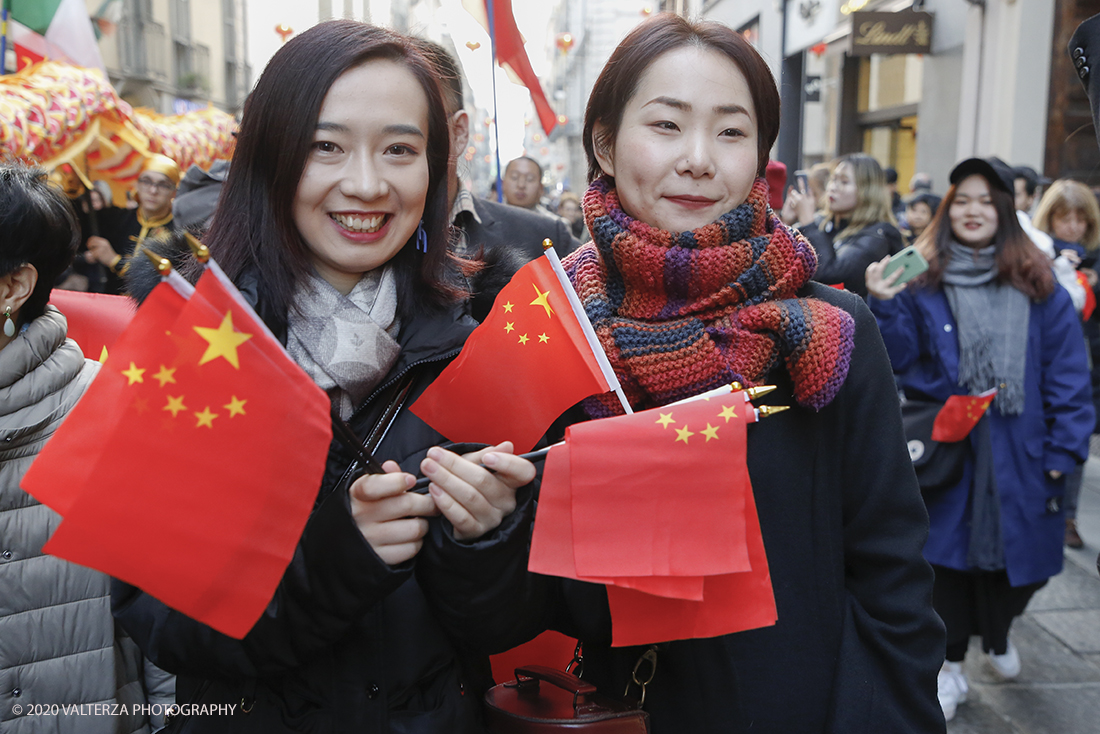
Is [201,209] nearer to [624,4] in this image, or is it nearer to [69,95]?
[69,95]

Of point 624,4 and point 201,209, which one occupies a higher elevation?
point 624,4

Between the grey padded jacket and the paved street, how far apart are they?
3.05 m

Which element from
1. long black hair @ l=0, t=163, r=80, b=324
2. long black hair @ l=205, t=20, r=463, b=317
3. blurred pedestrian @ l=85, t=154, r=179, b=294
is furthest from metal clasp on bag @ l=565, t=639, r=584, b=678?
blurred pedestrian @ l=85, t=154, r=179, b=294

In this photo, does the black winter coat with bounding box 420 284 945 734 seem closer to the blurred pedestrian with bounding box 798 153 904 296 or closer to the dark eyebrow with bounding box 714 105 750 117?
the dark eyebrow with bounding box 714 105 750 117

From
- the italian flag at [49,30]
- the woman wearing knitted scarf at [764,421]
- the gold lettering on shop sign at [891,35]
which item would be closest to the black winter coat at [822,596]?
the woman wearing knitted scarf at [764,421]

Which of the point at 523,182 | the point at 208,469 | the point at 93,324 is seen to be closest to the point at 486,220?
the point at 93,324

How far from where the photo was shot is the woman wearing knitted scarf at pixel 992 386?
3.65 meters

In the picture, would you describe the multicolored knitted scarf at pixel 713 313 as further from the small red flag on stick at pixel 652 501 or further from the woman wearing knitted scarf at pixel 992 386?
the woman wearing knitted scarf at pixel 992 386

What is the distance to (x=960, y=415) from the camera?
11.9 feet

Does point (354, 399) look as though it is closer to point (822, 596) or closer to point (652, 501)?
point (652, 501)

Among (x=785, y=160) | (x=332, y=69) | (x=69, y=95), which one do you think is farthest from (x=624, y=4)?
(x=332, y=69)

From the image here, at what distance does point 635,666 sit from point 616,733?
0.17 metres

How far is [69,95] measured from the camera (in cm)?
554

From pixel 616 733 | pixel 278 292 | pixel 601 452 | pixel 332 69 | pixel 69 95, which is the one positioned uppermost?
pixel 69 95
